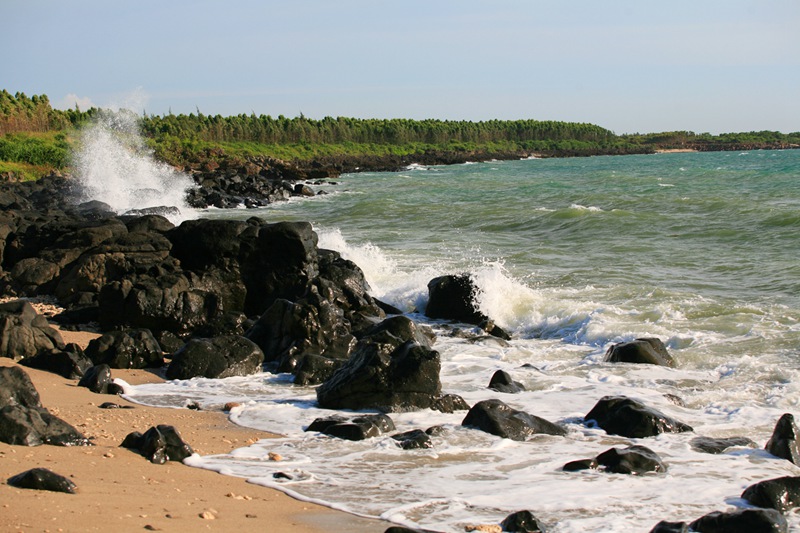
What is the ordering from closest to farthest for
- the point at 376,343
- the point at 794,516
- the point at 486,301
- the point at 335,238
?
the point at 794,516 < the point at 376,343 < the point at 486,301 < the point at 335,238

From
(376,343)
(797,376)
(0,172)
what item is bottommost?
(797,376)

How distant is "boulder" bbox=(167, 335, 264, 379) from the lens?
359 inches

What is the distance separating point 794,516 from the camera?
527 cm

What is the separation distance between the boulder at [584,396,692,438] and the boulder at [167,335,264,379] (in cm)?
393

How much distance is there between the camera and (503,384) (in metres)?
8.76

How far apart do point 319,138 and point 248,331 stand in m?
88.3

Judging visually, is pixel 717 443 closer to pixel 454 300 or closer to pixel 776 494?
pixel 776 494

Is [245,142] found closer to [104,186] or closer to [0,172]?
[0,172]

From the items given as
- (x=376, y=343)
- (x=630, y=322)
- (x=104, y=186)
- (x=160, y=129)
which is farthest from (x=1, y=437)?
(x=160, y=129)

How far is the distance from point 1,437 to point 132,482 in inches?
46.0

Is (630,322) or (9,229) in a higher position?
(9,229)

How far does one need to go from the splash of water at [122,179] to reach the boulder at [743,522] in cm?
2425

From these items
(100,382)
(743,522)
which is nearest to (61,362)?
(100,382)

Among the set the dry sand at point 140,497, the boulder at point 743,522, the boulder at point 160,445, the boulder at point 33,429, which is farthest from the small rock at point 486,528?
the boulder at point 33,429
